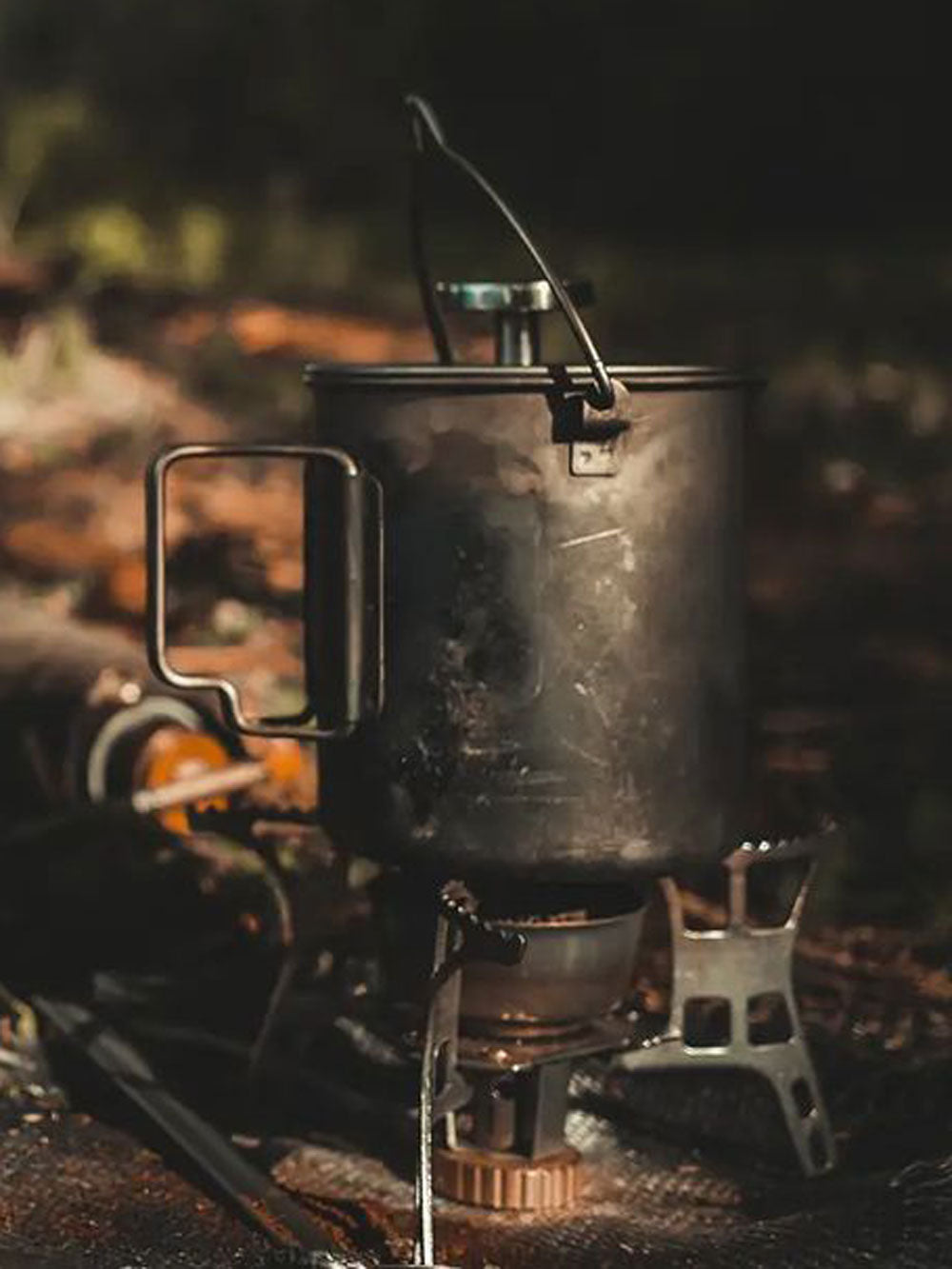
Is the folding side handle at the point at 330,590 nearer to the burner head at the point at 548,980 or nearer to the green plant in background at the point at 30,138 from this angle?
the burner head at the point at 548,980

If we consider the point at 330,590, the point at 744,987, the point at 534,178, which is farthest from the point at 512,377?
the point at 534,178

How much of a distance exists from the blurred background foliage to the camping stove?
5717 mm

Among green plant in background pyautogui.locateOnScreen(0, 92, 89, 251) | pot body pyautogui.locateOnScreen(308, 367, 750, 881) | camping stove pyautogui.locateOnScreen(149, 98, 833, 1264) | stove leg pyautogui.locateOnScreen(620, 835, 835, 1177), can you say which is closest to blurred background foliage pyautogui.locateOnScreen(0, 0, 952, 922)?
green plant in background pyautogui.locateOnScreen(0, 92, 89, 251)

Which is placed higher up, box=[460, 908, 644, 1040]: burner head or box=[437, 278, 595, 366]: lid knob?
box=[437, 278, 595, 366]: lid knob

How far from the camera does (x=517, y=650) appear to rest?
3975 mm

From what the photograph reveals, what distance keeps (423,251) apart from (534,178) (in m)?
13.0

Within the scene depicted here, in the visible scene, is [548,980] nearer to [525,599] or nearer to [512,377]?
[525,599]

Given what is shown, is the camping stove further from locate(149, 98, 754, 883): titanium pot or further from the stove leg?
the stove leg

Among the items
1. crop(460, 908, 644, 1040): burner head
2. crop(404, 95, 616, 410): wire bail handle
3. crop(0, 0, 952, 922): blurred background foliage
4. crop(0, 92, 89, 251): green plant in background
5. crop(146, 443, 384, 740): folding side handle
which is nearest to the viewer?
crop(404, 95, 616, 410): wire bail handle

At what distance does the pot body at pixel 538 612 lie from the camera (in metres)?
3.94

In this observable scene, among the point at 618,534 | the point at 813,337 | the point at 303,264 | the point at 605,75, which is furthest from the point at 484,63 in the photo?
the point at 618,534

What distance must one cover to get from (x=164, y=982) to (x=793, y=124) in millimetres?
12488

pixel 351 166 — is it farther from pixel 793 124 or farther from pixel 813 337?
pixel 813 337

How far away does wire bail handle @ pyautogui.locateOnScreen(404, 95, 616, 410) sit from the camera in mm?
3854
